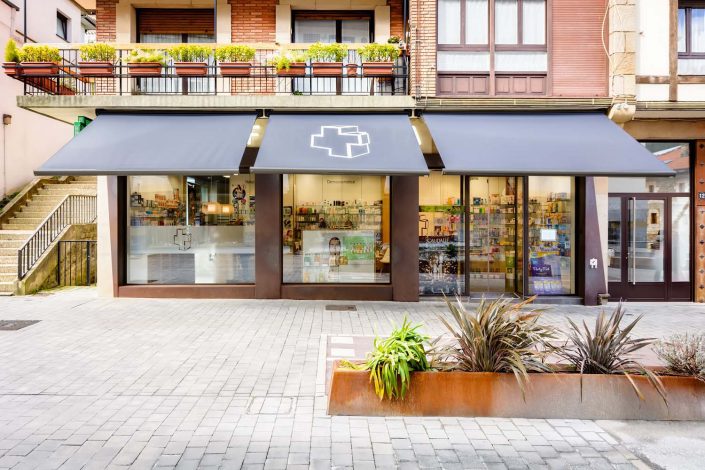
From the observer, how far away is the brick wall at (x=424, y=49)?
1112 cm

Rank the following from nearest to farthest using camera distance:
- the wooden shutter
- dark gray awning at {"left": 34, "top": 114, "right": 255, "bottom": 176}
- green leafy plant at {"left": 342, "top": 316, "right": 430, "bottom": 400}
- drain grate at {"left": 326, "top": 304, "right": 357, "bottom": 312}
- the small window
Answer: green leafy plant at {"left": 342, "top": 316, "right": 430, "bottom": 400} < dark gray awning at {"left": 34, "top": 114, "right": 255, "bottom": 176} < drain grate at {"left": 326, "top": 304, "right": 357, "bottom": 312} < the wooden shutter < the small window

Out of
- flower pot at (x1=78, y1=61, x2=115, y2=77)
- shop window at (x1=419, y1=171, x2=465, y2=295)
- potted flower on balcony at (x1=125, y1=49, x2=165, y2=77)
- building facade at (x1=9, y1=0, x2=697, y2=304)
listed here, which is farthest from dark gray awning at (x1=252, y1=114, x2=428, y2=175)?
flower pot at (x1=78, y1=61, x2=115, y2=77)

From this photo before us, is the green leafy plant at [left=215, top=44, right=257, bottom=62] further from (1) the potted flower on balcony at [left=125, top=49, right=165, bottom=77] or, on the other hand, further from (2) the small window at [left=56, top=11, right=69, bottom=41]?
(2) the small window at [left=56, top=11, right=69, bottom=41]

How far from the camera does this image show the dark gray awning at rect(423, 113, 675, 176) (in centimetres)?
896

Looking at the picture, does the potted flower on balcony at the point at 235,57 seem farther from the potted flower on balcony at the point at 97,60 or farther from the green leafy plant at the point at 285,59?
the potted flower on balcony at the point at 97,60

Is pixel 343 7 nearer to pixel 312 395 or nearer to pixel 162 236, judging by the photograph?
pixel 162 236

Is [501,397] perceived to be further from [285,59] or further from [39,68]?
[39,68]

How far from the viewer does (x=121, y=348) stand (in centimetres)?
734

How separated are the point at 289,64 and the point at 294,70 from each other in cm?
19

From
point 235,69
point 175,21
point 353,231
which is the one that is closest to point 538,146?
point 353,231

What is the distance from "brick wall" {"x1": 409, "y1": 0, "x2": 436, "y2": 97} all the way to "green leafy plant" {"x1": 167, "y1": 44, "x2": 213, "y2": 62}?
5.20m

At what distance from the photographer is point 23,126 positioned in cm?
1762

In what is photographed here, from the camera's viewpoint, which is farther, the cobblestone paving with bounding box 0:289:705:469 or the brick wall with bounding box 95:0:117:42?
the brick wall with bounding box 95:0:117:42

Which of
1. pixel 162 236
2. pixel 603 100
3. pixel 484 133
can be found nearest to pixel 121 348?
pixel 162 236
